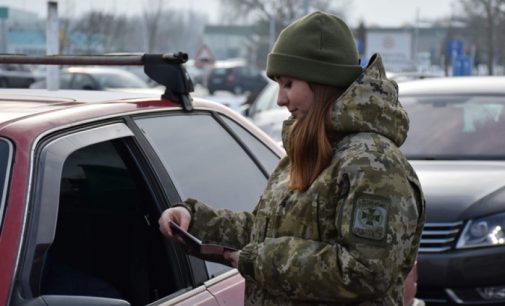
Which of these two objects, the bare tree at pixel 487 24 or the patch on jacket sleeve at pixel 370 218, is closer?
the patch on jacket sleeve at pixel 370 218

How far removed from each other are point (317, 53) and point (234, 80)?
39476 millimetres

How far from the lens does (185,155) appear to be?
3.39 metres

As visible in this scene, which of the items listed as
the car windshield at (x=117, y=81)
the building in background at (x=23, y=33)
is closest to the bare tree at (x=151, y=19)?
the building in background at (x=23, y=33)

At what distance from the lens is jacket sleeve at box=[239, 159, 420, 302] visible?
2.29 metres

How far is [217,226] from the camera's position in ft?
9.16

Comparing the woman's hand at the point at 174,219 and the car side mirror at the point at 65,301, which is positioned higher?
the woman's hand at the point at 174,219

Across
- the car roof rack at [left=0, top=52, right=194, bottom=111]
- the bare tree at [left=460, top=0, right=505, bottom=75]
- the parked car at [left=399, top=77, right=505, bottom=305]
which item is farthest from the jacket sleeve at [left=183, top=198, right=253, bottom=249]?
the bare tree at [left=460, top=0, right=505, bottom=75]

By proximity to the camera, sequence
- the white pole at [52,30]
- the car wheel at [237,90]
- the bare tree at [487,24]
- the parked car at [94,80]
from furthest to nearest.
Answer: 1. the car wheel at [237,90]
2. the bare tree at [487,24]
3. the parked car at [94,80]
4. the white pole at [52,30]

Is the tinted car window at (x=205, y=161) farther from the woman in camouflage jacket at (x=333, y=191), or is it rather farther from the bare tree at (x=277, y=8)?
the bare tree at (x=277, y=8)

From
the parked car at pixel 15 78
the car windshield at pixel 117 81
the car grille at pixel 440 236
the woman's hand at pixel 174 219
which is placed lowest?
the parked car at pixel 15 78

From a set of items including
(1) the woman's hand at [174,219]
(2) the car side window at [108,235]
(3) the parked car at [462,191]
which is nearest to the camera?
(1) the woman's hand at [174,219]

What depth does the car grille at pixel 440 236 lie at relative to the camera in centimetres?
549

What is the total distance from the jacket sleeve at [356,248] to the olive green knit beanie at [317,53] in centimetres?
26

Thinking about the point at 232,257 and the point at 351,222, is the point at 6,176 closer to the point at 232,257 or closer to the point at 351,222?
the point at 232,257
